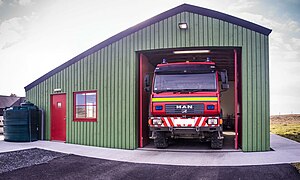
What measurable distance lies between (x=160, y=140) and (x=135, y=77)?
8.40 feet

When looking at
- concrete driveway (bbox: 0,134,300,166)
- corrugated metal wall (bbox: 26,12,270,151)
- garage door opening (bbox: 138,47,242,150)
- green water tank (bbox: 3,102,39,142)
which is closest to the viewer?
concrete driveway (bbox: 0,134,300,166)

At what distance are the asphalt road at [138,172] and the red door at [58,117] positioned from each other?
16.8 ft

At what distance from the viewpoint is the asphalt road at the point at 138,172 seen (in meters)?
6.15

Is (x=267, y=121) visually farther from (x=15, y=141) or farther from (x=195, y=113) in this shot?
(x=15, y=141)

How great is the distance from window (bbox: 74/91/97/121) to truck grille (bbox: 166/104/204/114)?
Result: 13.1ft

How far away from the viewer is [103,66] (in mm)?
11000

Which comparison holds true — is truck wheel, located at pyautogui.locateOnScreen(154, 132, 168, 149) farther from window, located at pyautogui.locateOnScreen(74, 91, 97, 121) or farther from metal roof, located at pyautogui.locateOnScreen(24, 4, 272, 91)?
metal roof, located at pyautogui.locateOnScreen(24, 4, 272, 91)

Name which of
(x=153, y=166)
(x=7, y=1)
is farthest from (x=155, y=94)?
(x=7, y=1)

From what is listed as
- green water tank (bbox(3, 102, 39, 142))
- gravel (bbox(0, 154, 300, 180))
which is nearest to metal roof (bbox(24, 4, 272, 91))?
green water tank (bbox(3, 102, 39, 142))

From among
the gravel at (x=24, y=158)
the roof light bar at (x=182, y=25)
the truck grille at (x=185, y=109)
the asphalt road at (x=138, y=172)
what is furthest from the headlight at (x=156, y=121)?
the roof light bar at (x=182, y=25)

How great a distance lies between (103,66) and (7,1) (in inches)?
282

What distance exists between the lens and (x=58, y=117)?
508 inches

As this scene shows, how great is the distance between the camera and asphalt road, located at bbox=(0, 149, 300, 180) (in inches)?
242

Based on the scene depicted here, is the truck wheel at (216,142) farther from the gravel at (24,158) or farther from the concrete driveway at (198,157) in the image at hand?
the gravel at (24,158)
